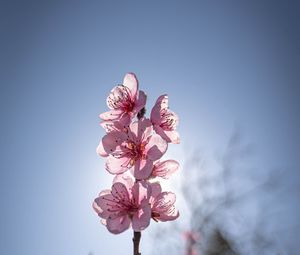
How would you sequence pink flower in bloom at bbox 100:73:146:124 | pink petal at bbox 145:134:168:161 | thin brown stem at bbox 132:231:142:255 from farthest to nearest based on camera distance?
pink flower in bloom at bbox 100:73:146:124 < pink petal at bbox 145:134:168:161 < thin brown stem at bbox 132:231:142:255

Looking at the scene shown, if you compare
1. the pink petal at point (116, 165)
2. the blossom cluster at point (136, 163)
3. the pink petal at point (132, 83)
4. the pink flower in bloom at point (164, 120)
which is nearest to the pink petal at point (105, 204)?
the blossom cluster at point (136, 163)

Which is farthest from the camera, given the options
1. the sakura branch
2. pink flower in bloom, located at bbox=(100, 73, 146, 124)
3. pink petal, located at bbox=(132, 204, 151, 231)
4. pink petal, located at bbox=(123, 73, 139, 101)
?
pink petal, located at bbox=(123, 73, 139, 101)

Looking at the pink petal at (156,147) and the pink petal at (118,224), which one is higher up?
the pink petal at (156,147)

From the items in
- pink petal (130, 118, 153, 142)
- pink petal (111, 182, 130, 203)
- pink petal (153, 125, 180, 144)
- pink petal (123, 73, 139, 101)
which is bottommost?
pink petal (111, 182, 130, 203)

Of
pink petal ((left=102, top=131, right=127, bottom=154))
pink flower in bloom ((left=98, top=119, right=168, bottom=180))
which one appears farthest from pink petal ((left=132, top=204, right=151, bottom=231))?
pink petal ((left=102, top=131, right=127, bottom=154))

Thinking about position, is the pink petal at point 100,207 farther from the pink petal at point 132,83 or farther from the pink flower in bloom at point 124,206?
the pink petal at point 132,83

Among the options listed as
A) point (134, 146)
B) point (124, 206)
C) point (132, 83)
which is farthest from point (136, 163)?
point (132, 83)

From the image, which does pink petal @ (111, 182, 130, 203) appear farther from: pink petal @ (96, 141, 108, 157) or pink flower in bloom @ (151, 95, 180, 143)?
pink flower in bloom @ (151, 95, 180, 143)
